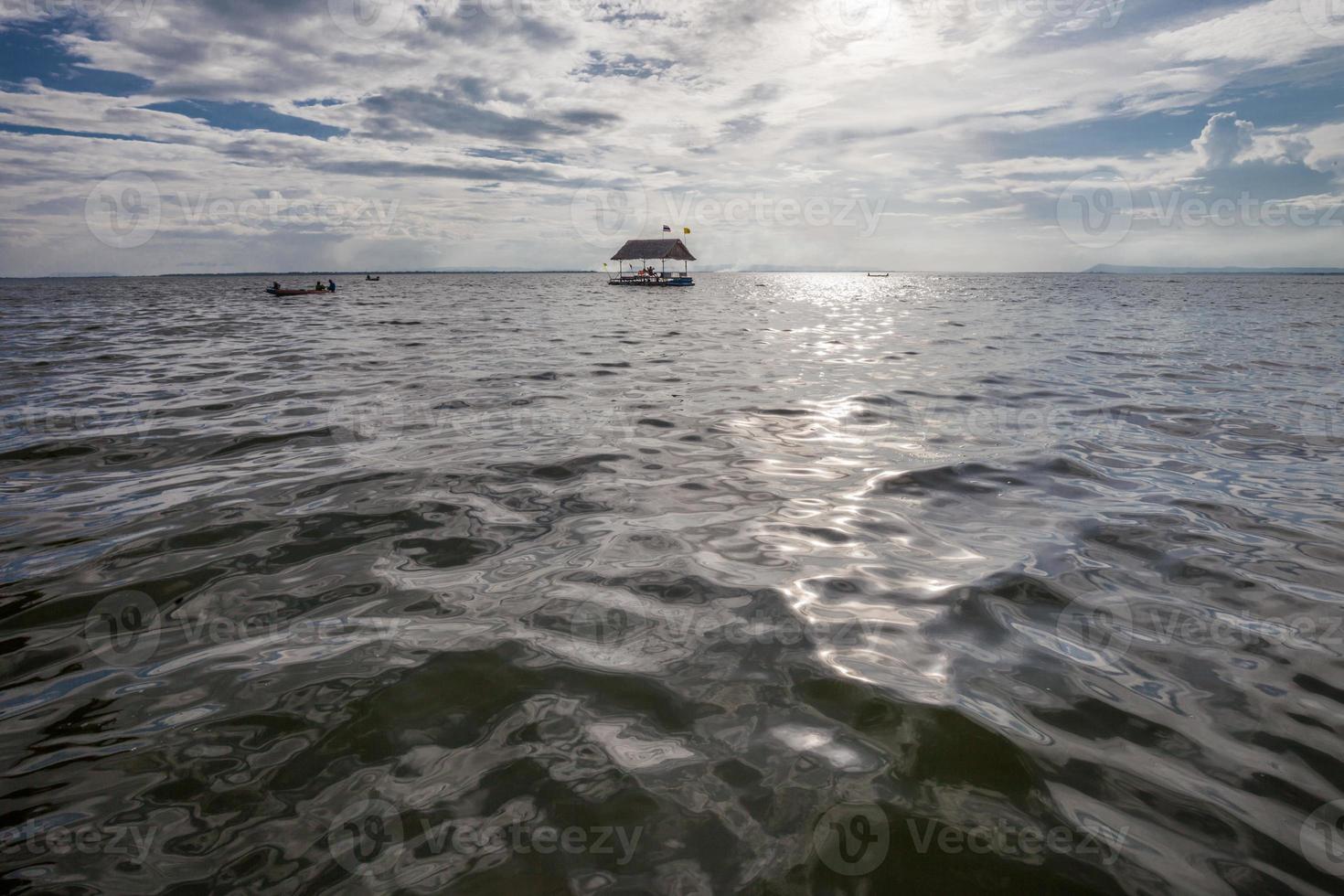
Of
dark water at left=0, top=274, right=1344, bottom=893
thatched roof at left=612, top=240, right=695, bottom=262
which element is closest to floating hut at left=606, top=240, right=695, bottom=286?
thatched roof at left=612, top=240, right=695, bottom=262

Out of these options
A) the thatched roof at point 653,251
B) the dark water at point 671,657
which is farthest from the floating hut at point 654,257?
the dark water at point 671,657

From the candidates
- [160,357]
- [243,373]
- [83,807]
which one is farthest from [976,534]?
[160,357]

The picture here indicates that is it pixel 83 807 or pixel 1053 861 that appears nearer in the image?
pixel 1053 861

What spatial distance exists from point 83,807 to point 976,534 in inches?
193

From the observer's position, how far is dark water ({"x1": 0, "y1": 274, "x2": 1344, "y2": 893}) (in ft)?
6.46

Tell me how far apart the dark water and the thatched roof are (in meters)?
66.3

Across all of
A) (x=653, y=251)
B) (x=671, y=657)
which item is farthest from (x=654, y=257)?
(x=671, y=657)

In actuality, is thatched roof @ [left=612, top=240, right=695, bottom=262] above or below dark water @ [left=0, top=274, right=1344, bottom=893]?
above

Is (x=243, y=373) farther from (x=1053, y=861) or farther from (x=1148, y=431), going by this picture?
(x=1148, y=431)

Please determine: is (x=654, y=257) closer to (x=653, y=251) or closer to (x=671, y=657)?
(x=653, y=251)

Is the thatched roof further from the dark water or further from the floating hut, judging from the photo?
the dark water

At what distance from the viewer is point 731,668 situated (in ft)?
9.50

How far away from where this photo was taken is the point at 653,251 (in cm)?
7238

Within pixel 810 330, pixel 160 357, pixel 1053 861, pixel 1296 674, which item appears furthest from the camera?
pixel 810 330
